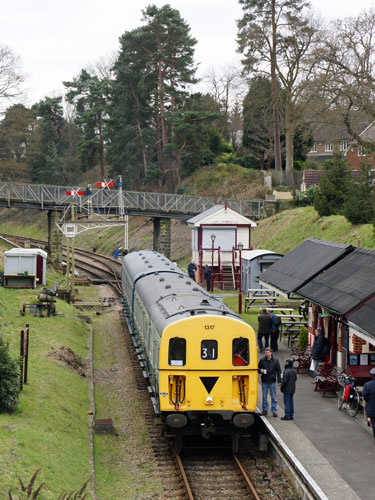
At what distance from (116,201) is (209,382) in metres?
37.0

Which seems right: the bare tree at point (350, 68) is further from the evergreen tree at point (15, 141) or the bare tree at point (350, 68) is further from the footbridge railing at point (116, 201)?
the evergreen tree at point (15, 141)

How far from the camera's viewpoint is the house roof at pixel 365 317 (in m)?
13.2

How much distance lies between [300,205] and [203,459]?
132 ft

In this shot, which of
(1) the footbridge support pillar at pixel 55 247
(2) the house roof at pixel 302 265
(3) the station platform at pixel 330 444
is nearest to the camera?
(3) the station platform at pixel 330 444

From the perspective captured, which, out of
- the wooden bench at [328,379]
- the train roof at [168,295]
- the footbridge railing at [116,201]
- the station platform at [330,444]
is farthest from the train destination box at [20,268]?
the wooden bench at [328,379]

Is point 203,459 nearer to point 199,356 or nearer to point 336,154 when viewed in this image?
point 199,356

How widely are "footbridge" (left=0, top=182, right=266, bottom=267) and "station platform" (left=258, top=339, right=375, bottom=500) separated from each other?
108 feet

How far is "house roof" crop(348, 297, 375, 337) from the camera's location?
13209 millimetres

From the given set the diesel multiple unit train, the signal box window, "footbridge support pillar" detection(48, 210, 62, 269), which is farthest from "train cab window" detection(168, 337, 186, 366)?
"footbridge support pillar" detection(48, 210, 62, 269)

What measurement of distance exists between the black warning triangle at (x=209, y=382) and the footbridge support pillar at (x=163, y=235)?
36.7 m

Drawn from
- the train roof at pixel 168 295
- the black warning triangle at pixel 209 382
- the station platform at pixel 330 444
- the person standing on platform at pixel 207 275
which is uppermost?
the train roof at pixel 168 295

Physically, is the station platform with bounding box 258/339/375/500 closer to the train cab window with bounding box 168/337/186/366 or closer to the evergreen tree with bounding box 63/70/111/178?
the train cab window with bounding box 168/337/186/366

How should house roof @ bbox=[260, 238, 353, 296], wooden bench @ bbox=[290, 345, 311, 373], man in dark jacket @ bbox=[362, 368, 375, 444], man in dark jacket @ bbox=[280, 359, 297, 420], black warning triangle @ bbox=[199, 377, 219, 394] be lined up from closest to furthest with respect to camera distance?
1. man in dark jacket @ bbox=[362, 368, 375, 444]
2. black warning triangle @ bbox=[199, 377, 219, 394]
3. man in dark jacket @ bbox=[280, 359, 297, 420]
4. wooden bench @ bbox=[290, 345, 311, 373]
5. house roof @ bbox=[260, 238, 353, 296]

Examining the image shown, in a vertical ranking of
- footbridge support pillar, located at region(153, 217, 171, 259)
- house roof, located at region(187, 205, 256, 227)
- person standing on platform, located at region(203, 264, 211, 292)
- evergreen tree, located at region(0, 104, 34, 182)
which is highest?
evergreen tree, located at region(0, 104, 34, 182)
